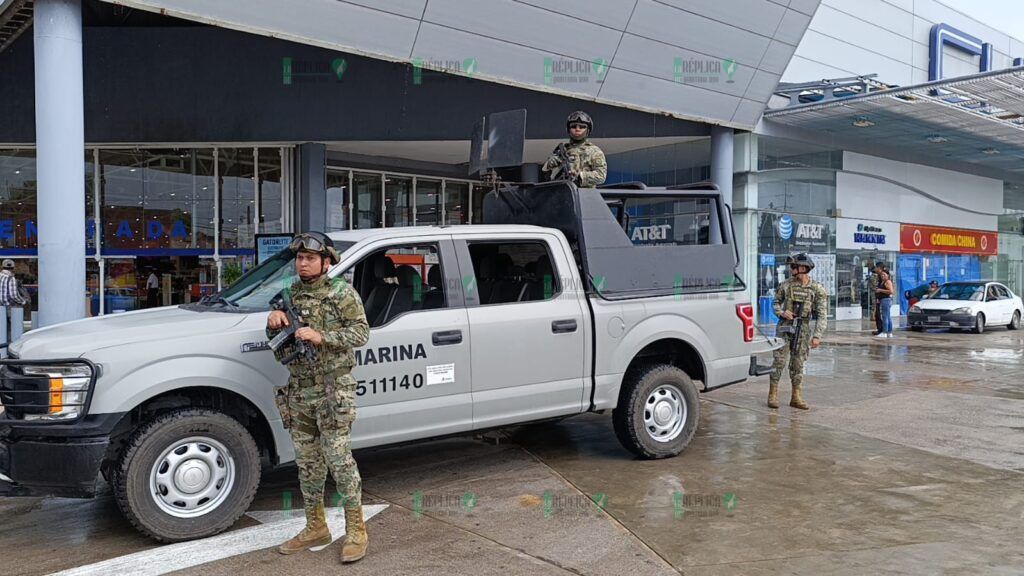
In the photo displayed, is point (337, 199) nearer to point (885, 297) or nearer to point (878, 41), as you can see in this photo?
point (885, 297)

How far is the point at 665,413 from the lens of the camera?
657cm

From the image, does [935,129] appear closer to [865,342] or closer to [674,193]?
[865,342]

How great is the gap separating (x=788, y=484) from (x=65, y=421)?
193 inches

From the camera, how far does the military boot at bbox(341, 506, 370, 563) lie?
427 centimetres

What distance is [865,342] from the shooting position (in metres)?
17.2

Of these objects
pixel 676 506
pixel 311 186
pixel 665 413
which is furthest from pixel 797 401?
pixel 311 186

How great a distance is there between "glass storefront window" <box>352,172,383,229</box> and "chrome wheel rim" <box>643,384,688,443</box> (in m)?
14.5

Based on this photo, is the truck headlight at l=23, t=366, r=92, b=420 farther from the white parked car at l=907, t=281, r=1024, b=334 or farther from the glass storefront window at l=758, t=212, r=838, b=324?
the white parked car at l=907, t=281, r=1024, b=334

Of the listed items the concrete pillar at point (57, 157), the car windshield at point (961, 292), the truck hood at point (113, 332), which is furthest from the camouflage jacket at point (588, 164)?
the car windshield at point (961, 292)

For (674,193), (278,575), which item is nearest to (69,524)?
(278,575)

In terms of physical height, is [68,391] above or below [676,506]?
above

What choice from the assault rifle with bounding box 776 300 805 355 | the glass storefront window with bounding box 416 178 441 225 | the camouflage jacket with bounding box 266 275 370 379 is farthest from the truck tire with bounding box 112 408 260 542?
the glass storefront window with bounding box 416 178 441 225

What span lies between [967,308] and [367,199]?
15682mm

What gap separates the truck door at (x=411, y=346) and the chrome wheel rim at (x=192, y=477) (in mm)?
833
